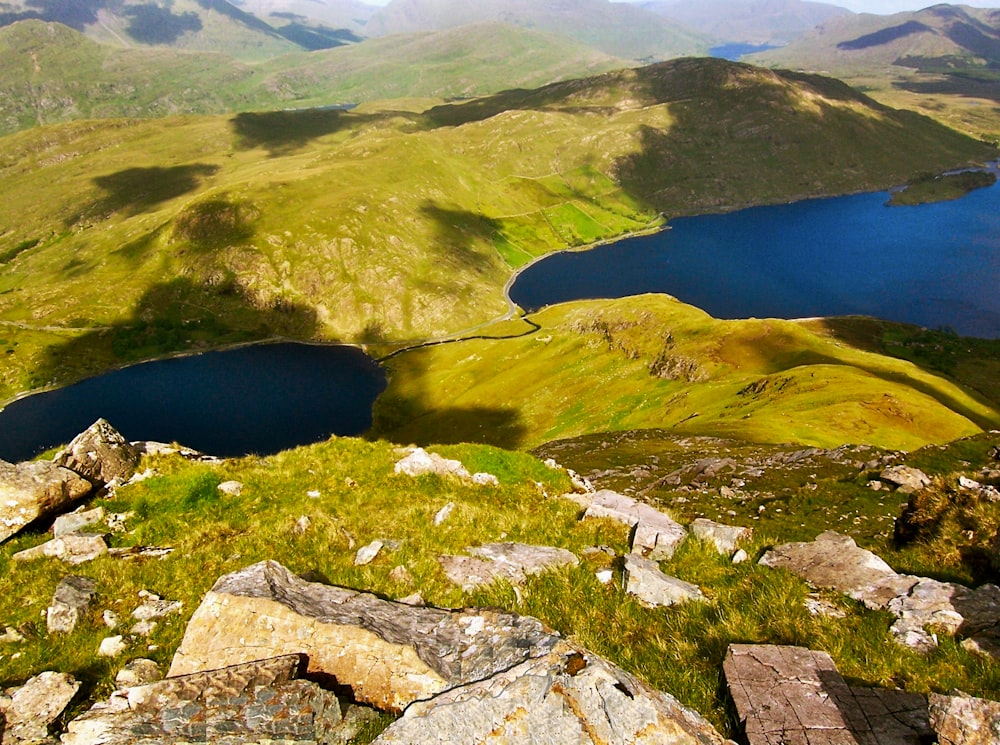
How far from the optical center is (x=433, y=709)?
7074 millimetres

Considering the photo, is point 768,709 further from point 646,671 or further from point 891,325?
point 891,325

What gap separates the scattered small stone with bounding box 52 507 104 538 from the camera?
16.0 meters

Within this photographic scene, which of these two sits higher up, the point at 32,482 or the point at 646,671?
the point at 646,671

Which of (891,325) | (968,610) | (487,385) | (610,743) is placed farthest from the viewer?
(891,325)

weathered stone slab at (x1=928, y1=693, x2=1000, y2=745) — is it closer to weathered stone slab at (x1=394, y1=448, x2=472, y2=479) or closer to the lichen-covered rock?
weathered stone slab at (x1=394, y1=448, x2=472, y2=479)

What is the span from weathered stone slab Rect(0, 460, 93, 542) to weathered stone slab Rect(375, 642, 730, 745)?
632 inches

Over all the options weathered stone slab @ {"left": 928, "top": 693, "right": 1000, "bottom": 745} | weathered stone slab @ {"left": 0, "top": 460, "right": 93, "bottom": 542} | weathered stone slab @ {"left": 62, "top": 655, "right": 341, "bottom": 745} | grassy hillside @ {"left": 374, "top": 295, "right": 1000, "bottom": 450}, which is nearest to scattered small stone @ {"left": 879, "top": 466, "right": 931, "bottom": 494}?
weathered stone slab @ {"left": 928, "top": 693, "right": 1000, "bottom": 745}

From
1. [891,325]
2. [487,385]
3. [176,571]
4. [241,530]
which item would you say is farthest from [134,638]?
[891,325]

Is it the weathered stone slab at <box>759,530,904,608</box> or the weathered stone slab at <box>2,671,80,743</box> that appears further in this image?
the weathered stone slab at <box>759,530,904,608</box>

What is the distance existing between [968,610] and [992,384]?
156 meters

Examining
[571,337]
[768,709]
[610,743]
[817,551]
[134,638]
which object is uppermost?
[610,743]

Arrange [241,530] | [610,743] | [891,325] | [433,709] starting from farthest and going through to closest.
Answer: [891,325]
[241,530]
[433,709]
[610,743]

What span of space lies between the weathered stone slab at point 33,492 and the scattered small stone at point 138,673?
9.58m

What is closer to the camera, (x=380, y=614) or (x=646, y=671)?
(x=646, y=671)
